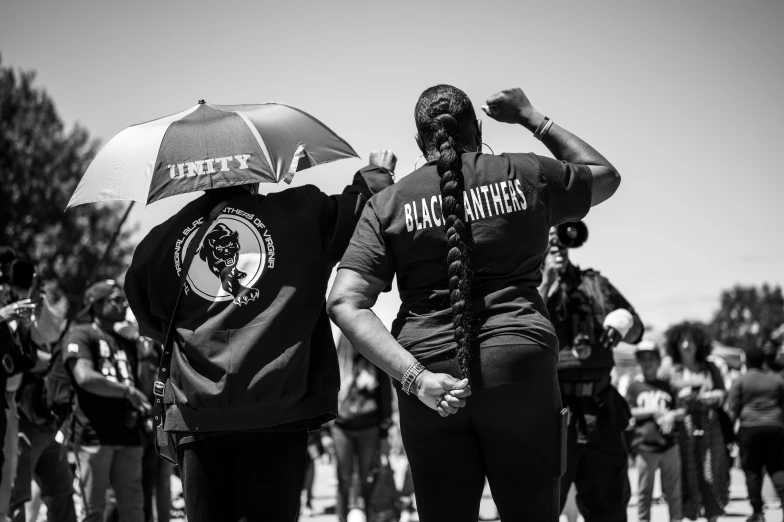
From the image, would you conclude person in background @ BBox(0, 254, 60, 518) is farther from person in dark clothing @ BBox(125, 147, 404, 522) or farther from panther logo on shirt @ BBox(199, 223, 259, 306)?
panther logo on shirt @ BBox(199, 223, 259, 306)

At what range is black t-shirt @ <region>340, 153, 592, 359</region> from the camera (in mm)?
2957

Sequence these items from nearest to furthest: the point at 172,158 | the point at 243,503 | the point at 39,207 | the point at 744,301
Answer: the point at 243,503 < the point at 172,158 < the point at 39,207 < the point at 744,301

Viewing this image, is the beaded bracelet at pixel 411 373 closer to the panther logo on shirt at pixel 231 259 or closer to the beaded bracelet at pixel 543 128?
the panther logo on shirt at pixel 231 259

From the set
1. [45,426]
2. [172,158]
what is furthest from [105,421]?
[172,158]

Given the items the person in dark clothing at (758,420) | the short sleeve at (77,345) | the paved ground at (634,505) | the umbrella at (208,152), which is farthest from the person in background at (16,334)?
the person in dark clothing at (758,420)

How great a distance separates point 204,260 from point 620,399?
295 cm

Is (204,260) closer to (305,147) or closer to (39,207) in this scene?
(305,147)

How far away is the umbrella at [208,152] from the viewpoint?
Answer: 3.40m

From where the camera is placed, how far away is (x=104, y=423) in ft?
20.2

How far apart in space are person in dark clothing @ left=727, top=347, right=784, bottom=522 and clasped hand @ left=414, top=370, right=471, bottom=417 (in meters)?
7.26

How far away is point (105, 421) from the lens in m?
6.17

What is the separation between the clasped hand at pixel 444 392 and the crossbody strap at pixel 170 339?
3.50 feet

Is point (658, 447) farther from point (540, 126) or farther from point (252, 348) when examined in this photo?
point (252, 348)

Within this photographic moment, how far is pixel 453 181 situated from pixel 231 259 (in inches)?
35.6
